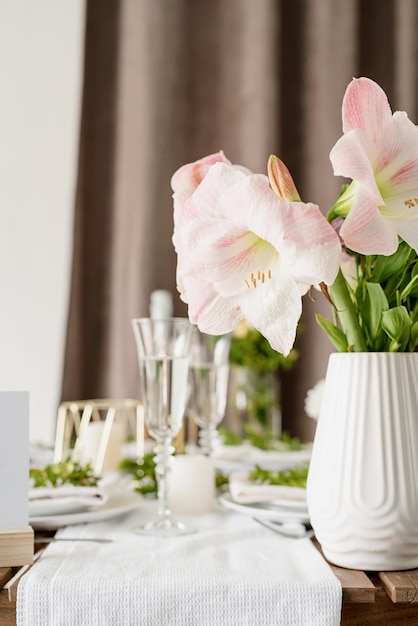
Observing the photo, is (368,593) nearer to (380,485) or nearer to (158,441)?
(380,485)

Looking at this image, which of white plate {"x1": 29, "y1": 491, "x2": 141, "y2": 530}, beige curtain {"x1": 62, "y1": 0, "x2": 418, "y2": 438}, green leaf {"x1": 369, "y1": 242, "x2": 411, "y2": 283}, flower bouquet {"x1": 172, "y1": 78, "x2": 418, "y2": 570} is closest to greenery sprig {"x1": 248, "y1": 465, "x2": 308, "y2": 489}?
white plate {"x1": 29, "y1": 491, "x2": 141, "y2": 530}

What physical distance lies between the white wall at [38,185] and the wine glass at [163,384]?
1684 mm

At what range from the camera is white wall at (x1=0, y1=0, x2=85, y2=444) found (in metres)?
2.60

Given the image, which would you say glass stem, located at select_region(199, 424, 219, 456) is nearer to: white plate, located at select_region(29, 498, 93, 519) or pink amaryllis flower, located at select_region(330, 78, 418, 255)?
white plate, located at select_region(29, 498, 93, 519)

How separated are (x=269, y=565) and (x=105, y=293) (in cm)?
201

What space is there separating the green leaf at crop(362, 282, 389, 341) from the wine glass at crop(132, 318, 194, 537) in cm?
24

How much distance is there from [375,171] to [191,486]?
540 millimetres

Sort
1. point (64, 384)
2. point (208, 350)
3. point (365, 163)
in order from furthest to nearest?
point (64, 384) → point (208, 350) → point (365, 163)

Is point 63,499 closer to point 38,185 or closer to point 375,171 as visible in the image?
point 375,171

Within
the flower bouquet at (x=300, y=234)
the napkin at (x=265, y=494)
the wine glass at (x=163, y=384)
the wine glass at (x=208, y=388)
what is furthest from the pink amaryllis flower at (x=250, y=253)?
the wine glass at (x=208, y=388)

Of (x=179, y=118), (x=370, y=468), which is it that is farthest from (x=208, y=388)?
(x=179, y=118)

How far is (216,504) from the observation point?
1.11 metres

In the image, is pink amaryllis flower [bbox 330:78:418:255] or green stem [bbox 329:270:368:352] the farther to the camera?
green stem [bbox 329:270:368:352]

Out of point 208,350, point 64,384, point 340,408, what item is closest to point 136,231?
point 64,384
